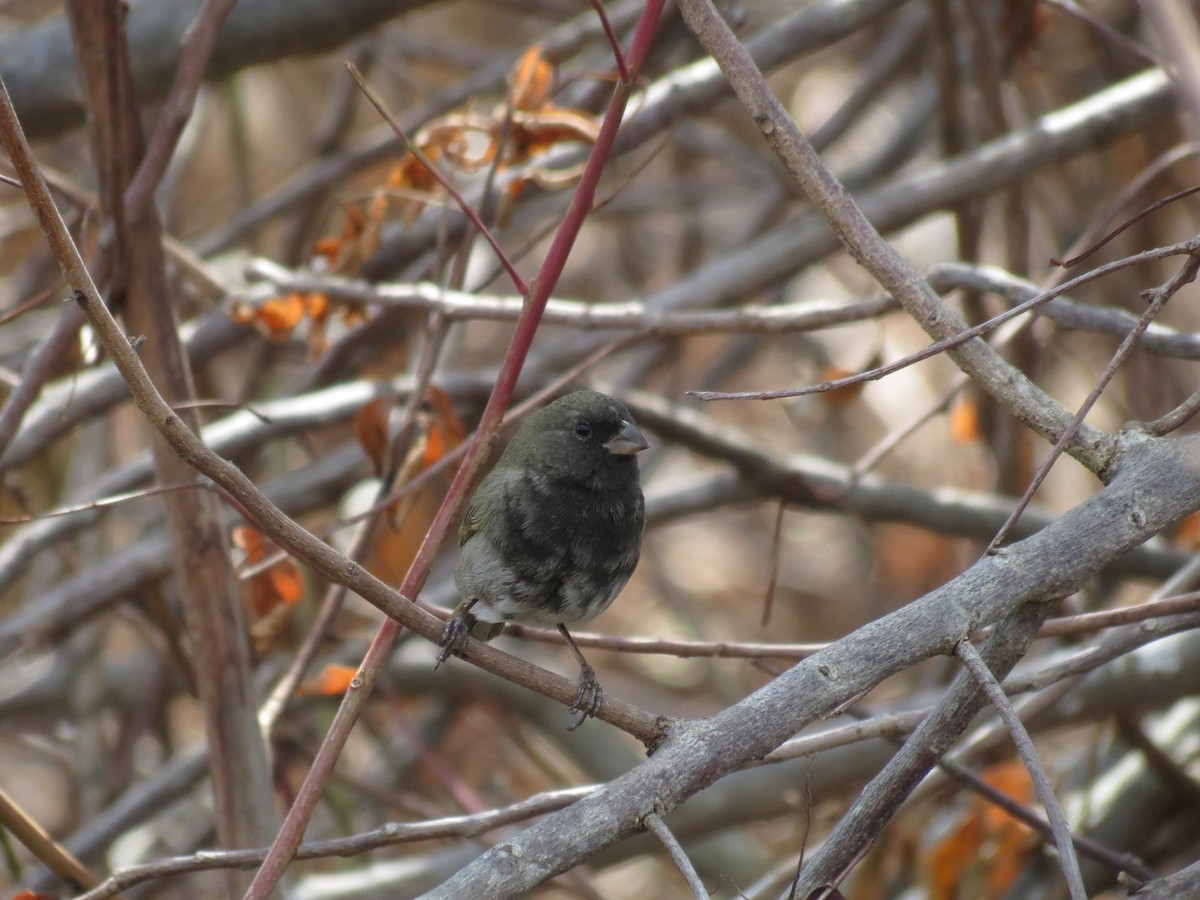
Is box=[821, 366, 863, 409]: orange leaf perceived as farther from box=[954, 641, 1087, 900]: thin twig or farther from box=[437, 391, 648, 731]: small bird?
box=[954, 641, 1087, 900]: thin twig

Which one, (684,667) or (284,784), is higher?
(684,667)

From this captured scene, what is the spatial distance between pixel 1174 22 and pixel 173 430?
125cm

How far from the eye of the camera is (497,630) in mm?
3461

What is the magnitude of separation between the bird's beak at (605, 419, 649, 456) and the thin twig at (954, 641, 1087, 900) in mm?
1467

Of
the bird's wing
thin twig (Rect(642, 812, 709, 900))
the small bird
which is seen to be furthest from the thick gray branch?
the bird's wing

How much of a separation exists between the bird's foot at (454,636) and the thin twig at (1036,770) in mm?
817

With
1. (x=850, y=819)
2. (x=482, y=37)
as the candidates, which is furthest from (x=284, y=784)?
(x=482, y=37)

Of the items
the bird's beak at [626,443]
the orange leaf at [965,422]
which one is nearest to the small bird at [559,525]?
the bird's beak at [626,443]

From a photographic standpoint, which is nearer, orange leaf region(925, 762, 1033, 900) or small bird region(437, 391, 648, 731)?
small bird region(437, 391, 648, 731)

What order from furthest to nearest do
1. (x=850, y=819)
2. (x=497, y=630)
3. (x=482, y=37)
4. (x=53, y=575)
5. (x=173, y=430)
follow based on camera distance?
1. (x=482, y=37)
2. (x=53, y=575)
3. (x=497, y=630)
4. (x=850, y=819)
5. (x=173, y=430)

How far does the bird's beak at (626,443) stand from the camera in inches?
126

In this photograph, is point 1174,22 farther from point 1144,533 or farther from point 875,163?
point 875,163

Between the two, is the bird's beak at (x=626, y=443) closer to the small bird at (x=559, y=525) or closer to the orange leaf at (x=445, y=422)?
the small bird at (x=559, y=525)

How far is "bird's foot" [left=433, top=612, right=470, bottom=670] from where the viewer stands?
2138mm
